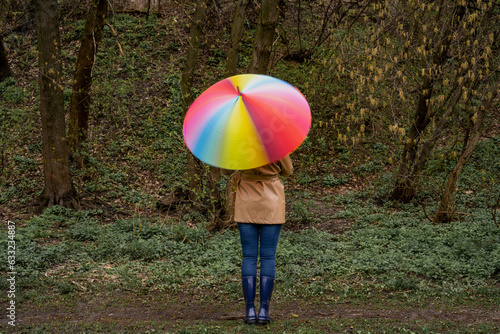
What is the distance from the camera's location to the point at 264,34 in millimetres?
7762

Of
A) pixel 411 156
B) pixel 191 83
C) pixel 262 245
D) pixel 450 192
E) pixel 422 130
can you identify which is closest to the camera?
pixel 262 245

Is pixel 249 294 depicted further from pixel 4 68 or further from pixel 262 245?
pixel 4 68

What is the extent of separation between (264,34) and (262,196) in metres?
4.49

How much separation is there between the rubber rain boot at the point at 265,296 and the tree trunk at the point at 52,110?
6163mm

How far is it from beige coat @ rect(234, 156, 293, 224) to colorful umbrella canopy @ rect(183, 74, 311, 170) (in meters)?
0.44

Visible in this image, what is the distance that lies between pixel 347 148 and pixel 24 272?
964 centimetres

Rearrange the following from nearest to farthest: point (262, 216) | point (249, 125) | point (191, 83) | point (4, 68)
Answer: point (249, 125) < point (262, 216) < point (191, 83) < point (4, 68)

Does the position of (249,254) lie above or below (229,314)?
above

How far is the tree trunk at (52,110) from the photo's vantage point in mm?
8711

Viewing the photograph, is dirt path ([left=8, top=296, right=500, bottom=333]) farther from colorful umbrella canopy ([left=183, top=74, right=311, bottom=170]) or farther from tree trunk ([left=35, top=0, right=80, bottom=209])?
tree trunk ([left=35, top=0, right=80, bottom=209])

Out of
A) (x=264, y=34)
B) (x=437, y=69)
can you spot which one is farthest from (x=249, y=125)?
(x=437, y=69)

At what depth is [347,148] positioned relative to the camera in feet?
43.7

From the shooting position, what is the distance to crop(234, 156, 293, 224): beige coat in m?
4.04

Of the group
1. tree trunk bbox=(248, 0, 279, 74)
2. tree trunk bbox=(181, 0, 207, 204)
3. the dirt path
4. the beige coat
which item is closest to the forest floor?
the dirt path
